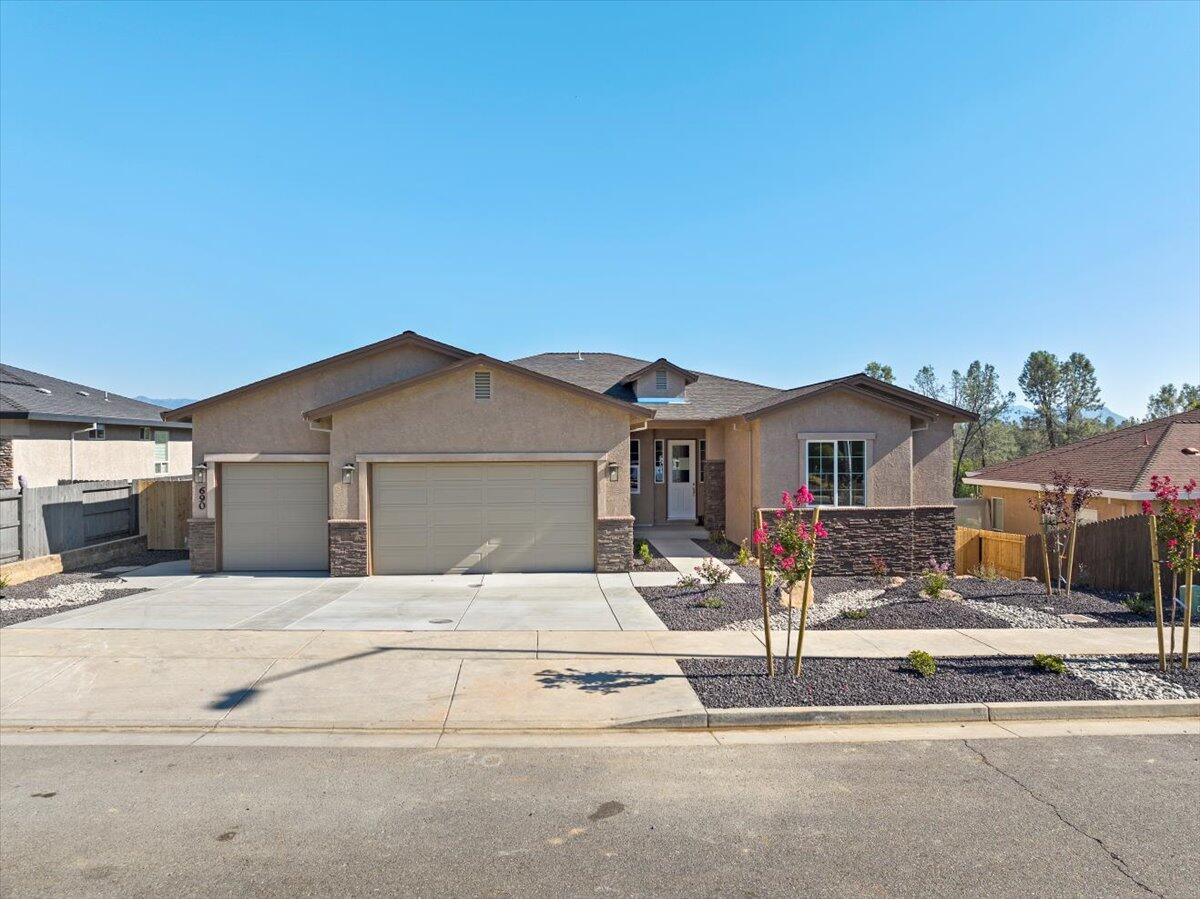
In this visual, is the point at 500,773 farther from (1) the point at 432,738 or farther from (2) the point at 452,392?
(2) the point at 452,392

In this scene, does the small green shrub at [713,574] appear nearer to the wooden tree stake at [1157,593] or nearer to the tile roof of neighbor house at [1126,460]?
the wooden tree stake at [1157,593]

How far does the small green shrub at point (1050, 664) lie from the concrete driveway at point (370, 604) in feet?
15.8

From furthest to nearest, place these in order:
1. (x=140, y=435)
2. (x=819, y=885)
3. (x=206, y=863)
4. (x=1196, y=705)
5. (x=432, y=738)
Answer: (x=140, y=435)
(x=1196, y=705)
(x=432, y=738)
(x=206, y=863)
(x=819, y=885)

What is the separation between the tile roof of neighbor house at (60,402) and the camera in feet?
58.9

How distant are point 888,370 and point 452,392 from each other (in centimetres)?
3620

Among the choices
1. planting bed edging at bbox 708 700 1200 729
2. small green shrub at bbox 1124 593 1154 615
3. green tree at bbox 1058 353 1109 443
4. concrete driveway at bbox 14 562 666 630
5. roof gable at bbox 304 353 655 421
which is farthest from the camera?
green tree at bbox 1058 353 1109 443

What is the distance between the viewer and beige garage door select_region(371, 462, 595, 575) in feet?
49.2

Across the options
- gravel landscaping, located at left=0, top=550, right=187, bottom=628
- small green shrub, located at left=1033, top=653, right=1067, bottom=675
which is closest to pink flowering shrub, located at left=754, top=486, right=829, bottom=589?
small green shrub, located at left=1033, top=653, right=1067, bottom=675

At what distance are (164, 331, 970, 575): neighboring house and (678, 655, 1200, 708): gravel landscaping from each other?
6652 millimetres

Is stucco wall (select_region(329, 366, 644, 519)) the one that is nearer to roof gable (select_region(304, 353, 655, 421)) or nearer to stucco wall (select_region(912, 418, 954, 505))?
roof gable (select_region(304, 353, 655, 421))

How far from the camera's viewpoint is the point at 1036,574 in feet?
52.4

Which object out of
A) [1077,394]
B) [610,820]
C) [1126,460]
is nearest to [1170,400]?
[1077,394]

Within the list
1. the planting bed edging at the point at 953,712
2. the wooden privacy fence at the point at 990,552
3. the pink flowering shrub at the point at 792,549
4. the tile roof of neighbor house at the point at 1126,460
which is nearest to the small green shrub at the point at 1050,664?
the planting bed edging at the point at 953,712

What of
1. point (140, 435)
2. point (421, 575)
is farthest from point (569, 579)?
point (140, 435)
